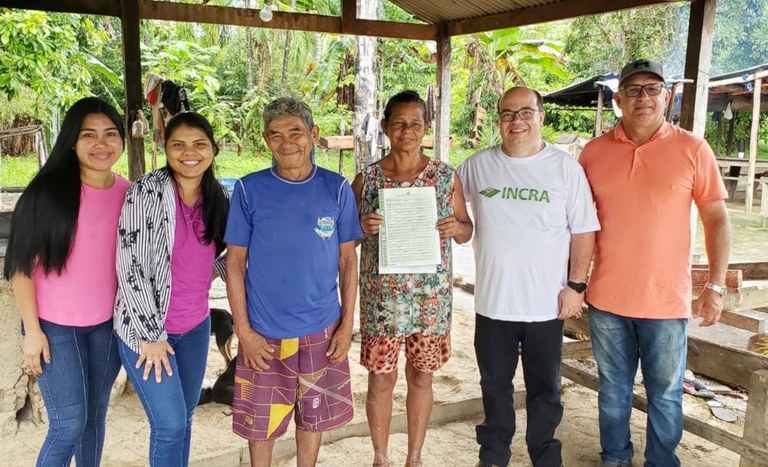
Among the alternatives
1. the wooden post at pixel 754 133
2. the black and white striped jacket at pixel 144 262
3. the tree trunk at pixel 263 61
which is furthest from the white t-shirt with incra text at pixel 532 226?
the tree trunk at pixel 263 61

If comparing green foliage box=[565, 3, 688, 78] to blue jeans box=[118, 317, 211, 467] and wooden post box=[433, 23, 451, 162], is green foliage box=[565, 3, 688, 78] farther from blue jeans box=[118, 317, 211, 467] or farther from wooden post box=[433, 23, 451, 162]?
blue jeans box=[118, 317, 211, 467]

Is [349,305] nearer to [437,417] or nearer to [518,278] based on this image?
[518,278]

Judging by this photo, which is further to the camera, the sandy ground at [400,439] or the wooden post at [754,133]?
the wooden post at [754,133]

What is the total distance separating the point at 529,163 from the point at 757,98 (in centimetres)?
1238

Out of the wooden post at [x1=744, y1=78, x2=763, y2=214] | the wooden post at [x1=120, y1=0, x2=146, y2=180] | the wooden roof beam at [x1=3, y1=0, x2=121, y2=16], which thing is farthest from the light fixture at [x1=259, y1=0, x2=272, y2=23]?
the wooden post at [x1=744, y1=78, x2=763, y2=214]

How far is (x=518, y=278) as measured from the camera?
2.95 m

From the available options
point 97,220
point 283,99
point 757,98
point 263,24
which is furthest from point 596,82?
point 97,220

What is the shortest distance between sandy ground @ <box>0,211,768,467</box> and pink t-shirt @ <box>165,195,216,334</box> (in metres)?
1.26

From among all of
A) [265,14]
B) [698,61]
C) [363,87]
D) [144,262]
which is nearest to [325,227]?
[144,262]

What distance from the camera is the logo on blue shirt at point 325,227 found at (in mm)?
2625

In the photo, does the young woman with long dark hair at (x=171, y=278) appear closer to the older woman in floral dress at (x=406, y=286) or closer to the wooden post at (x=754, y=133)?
the older woman in floral dress at (x=406, y=286)

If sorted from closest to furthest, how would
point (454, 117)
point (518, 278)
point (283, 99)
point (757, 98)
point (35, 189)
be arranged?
point (35, 189) < point (283, 99) < point (518, 278) < point (757, 98) < point (454, 117)

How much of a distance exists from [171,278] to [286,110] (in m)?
0.89

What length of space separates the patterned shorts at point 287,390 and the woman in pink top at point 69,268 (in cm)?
64
